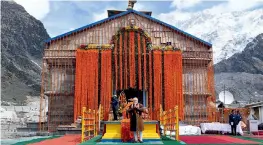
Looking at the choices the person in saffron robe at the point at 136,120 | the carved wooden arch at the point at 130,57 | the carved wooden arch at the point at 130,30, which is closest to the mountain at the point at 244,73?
the carved wooden arch at the point at 130,30

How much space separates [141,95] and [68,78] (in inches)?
191

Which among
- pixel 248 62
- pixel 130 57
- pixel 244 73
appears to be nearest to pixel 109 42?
pixel 130 57

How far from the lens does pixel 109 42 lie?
21.7 meters

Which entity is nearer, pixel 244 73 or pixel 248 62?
pixel 244 73

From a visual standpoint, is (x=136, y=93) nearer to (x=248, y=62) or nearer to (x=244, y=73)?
(x=244, y=73)

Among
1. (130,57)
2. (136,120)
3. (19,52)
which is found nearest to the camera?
(136,120)

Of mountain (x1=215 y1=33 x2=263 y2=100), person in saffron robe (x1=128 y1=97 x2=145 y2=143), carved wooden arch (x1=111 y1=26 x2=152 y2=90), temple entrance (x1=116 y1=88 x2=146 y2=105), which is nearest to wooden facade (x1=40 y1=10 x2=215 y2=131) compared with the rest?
carved wooden arch (x1=111 y1=26 x2=152 y2=90)

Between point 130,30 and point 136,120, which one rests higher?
point 130,30

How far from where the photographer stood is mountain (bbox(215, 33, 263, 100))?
198 ft

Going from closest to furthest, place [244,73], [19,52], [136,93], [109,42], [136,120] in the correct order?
[136,120] → [136,93] → [109,42] → [244,73] → [19,52]

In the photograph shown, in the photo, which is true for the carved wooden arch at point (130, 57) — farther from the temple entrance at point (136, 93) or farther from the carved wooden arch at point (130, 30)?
the temple entrance at point (136, 93)

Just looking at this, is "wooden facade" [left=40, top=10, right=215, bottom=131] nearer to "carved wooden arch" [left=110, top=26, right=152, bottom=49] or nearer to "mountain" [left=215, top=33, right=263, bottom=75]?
"carved wooden arch" [left=110, top=26, right=152, bottom=49]

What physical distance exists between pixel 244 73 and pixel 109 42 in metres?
55.8

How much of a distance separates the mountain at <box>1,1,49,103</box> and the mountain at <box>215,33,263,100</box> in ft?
121
